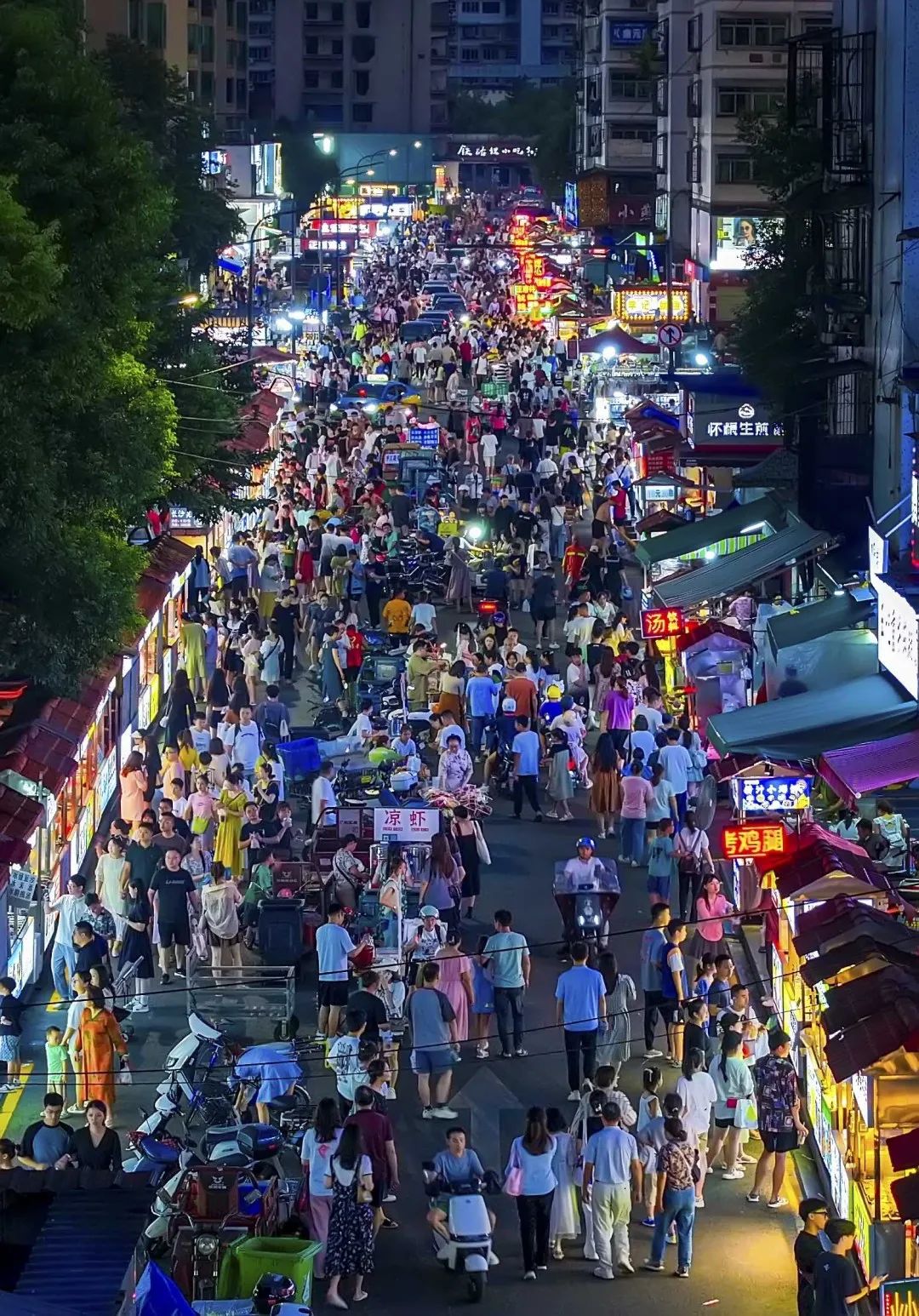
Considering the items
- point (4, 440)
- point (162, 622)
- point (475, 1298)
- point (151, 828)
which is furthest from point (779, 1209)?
point (162, 622)

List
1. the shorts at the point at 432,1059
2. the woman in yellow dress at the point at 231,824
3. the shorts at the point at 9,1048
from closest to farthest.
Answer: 1. the shorts at the point at 432,1059
2. the shorts at the point at 9,1048
3. the woman in yellow dress at the point at 231,824

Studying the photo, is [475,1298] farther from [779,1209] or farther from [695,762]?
[695,762]

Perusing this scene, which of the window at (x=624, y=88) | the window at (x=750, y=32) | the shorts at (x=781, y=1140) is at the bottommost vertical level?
the shorts at (x=781, y=1140)

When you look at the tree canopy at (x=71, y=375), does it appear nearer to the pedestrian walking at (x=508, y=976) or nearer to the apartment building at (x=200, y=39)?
the pedestrian walking at (x=508, y=976)

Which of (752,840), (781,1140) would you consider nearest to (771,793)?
(752,840)

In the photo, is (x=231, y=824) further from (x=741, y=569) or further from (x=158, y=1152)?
(x=741, y=569)

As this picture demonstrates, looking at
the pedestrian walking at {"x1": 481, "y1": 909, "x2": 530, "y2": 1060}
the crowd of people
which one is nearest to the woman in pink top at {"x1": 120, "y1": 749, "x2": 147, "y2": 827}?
the crowd of people

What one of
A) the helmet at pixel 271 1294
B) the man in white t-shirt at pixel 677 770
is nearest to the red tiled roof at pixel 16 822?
the helmet at pixel 271 1294
